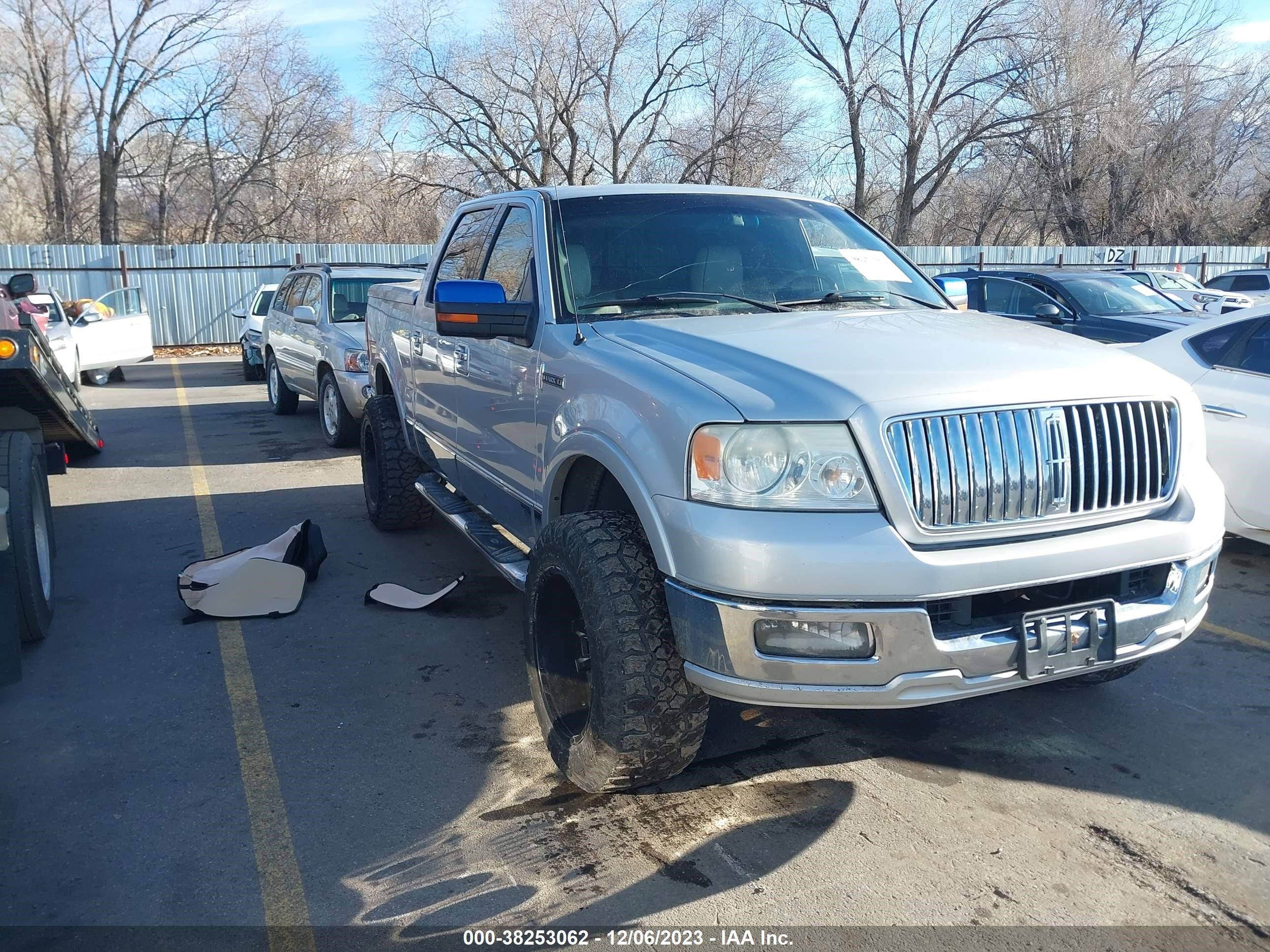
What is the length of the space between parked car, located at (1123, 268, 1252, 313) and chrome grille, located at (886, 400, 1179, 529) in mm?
9982

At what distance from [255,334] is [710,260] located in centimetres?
1374

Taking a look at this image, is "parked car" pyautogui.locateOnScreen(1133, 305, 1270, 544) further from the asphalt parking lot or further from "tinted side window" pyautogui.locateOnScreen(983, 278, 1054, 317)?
"tinted side window" pyautogui.locateOnScreen(983, 278, 1054, 317)

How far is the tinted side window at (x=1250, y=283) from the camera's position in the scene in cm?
2031

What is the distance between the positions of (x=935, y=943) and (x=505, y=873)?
1.26 meters

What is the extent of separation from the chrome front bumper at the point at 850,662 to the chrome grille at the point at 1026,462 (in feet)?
1.03

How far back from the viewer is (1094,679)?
4168mm

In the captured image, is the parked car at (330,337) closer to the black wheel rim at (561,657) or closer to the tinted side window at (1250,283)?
the black wheel rim at (561,657)

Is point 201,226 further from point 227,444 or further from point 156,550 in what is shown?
point 156,550

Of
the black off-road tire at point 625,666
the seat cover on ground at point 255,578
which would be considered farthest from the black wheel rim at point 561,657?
the seat cover on ground at point 255,578

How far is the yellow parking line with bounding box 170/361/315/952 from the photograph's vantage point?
2.90 metres

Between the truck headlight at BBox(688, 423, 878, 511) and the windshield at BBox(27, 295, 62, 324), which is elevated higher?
the windshield at BBox(27, 295, 62, 324)

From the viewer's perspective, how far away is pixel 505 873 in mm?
3131

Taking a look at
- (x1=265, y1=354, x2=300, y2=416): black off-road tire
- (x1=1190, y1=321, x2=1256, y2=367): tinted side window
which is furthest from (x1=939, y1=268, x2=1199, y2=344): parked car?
(x1=265, y1=354, x2=300, y2=416): black off-road tire

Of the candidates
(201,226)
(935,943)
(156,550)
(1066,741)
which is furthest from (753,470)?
(201,226)
